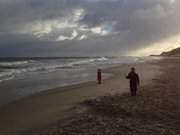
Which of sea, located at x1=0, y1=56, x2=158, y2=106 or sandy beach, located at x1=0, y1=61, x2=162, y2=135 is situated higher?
sea, located at x1=0, y1=56, x2=158, y2=106

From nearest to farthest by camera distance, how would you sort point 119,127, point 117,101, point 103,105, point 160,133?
point 160,133
point 119,127
point 103,105
point 117,101

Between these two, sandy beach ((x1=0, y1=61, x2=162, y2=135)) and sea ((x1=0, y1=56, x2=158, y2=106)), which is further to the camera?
sea ((x1=0, y1=56, x2=158, y2=106))

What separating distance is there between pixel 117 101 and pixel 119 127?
486 centimetres

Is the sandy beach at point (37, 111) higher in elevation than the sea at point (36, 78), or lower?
lower

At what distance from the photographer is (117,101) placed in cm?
1504

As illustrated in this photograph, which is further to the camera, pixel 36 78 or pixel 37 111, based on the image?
pixel 36 78

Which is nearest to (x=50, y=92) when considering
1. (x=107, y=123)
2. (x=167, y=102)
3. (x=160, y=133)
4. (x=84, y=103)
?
(x=84, y=103)

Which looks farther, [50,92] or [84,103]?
[50,92]

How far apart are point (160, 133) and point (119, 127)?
4.22ft

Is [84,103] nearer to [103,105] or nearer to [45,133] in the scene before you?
[103,105]

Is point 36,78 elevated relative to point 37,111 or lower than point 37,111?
elevated

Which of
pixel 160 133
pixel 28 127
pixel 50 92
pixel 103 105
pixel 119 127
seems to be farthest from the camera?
pixel 50 92

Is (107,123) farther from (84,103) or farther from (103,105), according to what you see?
(84,103)

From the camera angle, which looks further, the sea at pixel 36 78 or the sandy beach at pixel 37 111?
the sea at pixel 36 78
